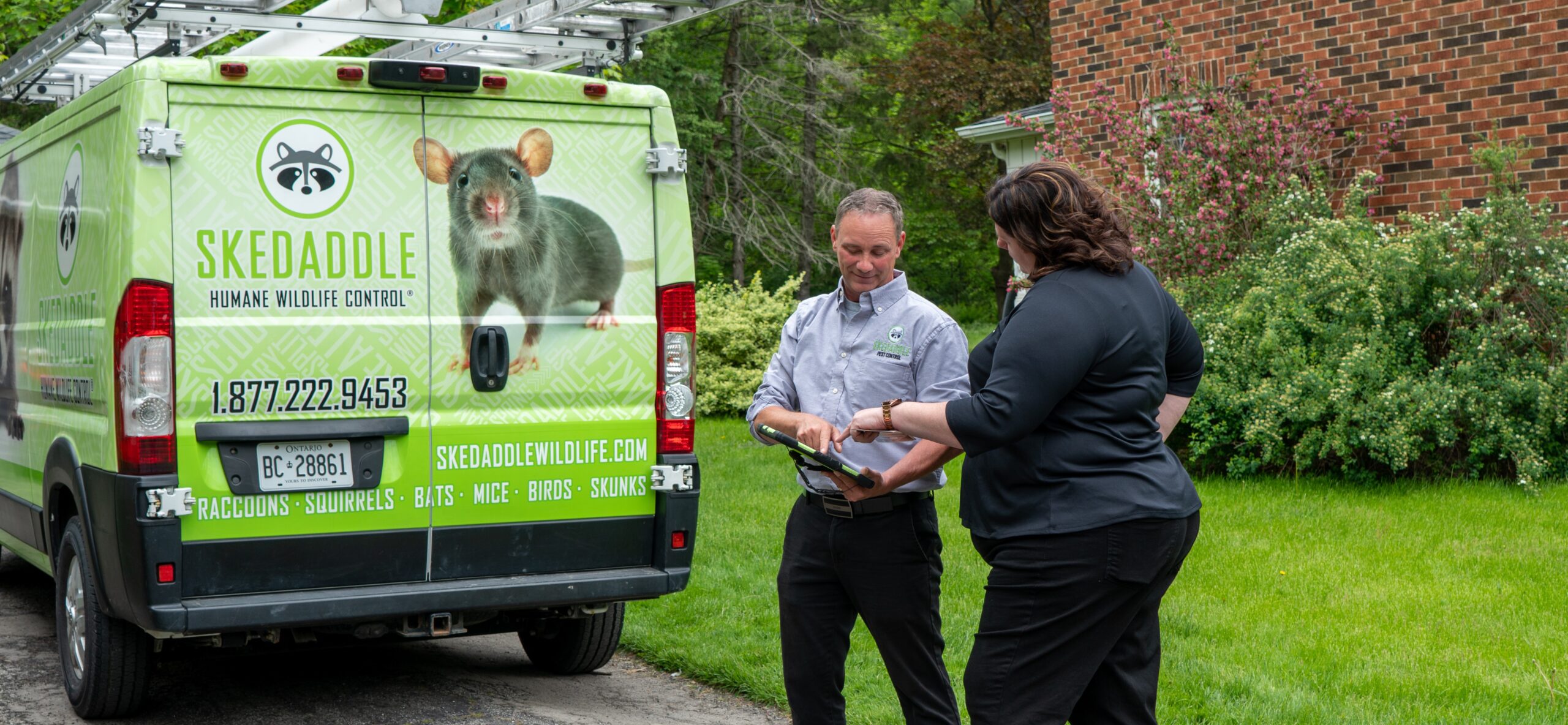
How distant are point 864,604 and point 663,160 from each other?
2134mm

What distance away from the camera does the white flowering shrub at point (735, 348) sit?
574 inches

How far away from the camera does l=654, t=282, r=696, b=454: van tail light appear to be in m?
5.20

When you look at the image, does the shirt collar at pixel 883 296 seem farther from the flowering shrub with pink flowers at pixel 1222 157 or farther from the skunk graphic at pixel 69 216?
the flowering shrub with pink flowers at pixel 1222 157

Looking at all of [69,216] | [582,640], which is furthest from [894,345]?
[69,216]

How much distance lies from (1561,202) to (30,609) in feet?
31.1

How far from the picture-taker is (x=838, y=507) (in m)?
3.61

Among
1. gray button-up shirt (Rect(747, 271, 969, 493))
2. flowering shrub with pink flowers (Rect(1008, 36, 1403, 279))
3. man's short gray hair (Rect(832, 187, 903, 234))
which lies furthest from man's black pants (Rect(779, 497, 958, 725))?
flowering shrub with pink flowers (Rect(1008, 36, 1403, 279))

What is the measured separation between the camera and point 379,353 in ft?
15.6

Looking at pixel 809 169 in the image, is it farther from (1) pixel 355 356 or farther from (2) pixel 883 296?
(2) pixel 883 296

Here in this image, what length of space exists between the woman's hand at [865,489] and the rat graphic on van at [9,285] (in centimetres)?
406

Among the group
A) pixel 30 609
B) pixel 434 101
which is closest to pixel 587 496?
pixel 434 101

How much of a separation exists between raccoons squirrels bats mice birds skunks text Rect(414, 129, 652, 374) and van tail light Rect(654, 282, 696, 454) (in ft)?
0.67

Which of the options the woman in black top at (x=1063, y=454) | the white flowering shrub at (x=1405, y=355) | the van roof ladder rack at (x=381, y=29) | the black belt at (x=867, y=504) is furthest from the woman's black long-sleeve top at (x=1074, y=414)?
the white flowering shrub at (x=1405, y=355)

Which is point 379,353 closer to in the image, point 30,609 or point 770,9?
point 30,609
